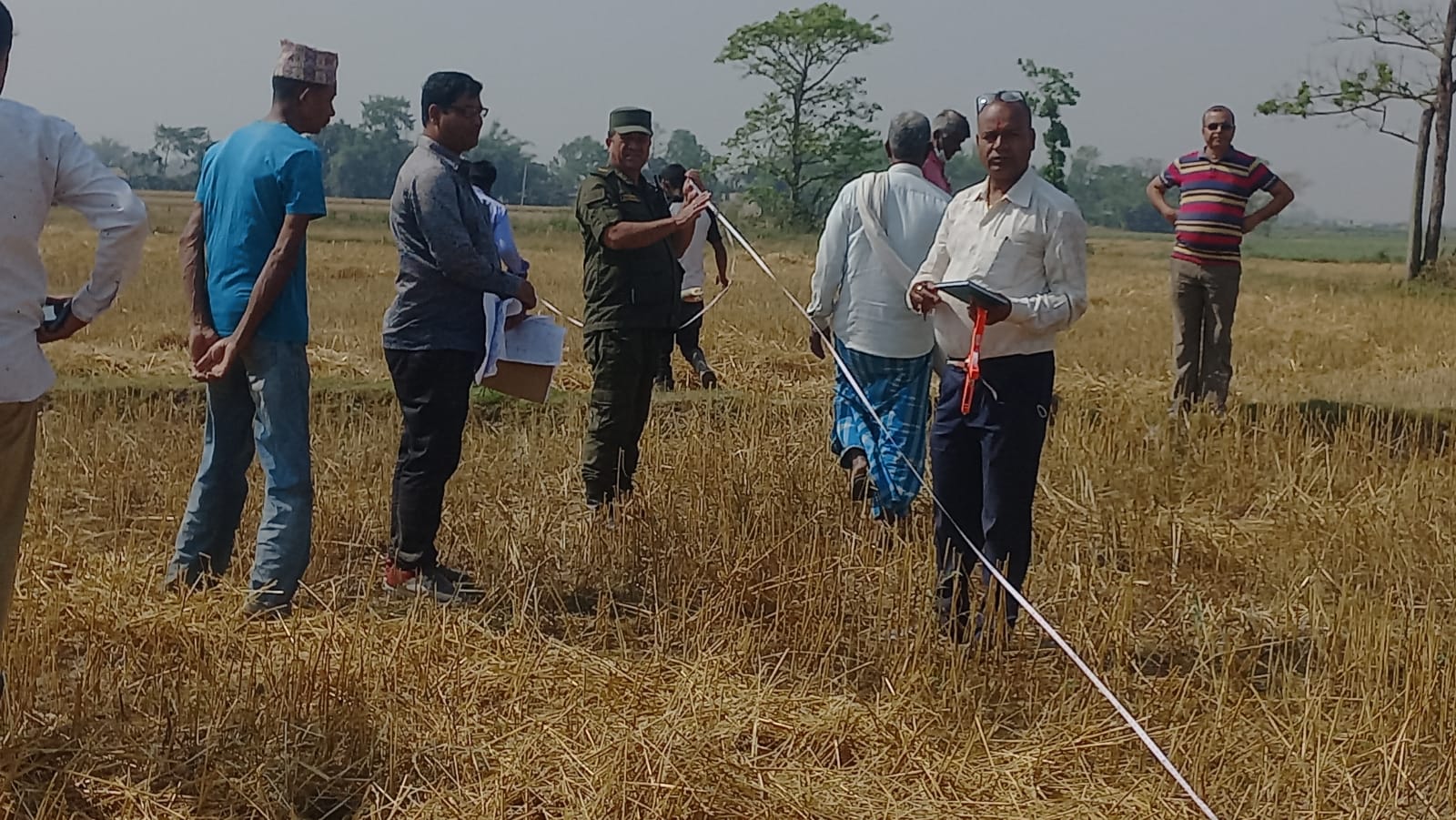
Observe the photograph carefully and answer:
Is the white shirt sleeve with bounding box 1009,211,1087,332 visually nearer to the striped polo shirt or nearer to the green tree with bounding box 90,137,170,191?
the striped polo shirt

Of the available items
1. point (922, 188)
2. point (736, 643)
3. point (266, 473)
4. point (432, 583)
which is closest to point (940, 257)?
point (922, 188)

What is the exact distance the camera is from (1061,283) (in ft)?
14.2

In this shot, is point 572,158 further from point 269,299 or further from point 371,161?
point 269,299

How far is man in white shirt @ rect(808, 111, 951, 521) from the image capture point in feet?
19.1

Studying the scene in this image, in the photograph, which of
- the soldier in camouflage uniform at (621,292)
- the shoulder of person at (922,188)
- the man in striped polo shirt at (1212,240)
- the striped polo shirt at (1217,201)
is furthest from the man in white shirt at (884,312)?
the striped polo shirt at (1217,201)

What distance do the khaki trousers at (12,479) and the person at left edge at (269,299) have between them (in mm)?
956

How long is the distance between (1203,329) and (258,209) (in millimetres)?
5885

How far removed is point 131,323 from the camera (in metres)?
12.8

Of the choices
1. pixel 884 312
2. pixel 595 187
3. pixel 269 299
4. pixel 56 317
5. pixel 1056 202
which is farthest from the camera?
pixel 884 312

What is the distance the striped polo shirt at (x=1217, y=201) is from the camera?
27.0 ft

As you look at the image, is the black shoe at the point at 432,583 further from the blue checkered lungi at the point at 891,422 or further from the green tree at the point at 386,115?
the green tree at the point at 386,115

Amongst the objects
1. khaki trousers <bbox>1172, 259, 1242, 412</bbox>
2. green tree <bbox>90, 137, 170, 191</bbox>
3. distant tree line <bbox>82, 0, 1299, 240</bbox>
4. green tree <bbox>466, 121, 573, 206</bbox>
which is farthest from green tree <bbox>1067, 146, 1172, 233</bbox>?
khaki trousers <bbox>1172, 259, 1242, 412</bbox>

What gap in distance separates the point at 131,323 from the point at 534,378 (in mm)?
8863

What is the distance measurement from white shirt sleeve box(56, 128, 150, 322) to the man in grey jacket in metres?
1.38
